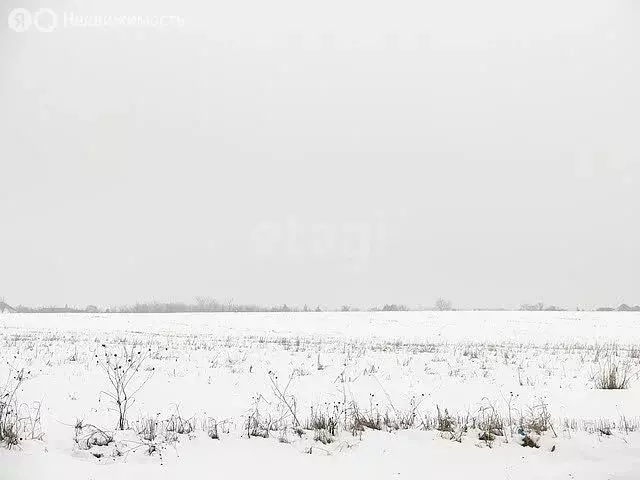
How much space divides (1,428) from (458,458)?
17.3 feet

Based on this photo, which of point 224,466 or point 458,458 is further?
point 458,458

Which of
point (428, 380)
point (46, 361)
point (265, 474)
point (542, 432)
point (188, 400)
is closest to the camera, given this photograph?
point (265, 474)

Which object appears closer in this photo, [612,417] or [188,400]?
[612,417]

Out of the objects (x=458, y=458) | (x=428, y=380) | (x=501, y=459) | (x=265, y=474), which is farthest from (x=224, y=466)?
(x=428, y=380)

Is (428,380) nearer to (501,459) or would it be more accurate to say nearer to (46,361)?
(501,459)

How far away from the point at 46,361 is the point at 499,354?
15.4 meters

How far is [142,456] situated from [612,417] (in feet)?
24.4

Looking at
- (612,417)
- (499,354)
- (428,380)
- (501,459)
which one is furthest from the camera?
(499,354)

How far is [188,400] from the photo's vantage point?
9.73 metres

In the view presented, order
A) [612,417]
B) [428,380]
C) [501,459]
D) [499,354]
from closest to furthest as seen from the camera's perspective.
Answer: [501,459] < [612,417] < [428,380] < [499,354]

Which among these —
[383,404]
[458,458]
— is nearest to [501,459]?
[458,458]

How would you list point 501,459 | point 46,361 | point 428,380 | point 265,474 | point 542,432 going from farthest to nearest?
point 46,361, point 428,380, point 542,432, point 501,459, point 265,474

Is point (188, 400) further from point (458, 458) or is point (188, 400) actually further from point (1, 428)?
point (458, 458)

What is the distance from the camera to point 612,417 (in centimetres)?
873
